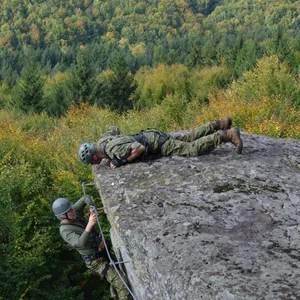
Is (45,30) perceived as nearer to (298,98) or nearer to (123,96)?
(123,96)

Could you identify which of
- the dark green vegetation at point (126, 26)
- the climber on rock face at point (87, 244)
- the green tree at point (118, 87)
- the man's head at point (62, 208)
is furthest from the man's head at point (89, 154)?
the dark green vegetation at point (126, 26)

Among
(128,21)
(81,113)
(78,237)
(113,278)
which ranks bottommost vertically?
(128,21)

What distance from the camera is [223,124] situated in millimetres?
6078

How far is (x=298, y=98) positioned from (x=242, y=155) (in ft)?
31.2

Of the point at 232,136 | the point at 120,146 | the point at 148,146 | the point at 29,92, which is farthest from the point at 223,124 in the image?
the point at 29,92

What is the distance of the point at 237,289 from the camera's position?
2.85 m

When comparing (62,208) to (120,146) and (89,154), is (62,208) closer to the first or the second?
(89,154)

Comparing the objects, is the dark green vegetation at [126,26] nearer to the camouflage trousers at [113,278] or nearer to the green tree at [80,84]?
the green tree at [80,84]

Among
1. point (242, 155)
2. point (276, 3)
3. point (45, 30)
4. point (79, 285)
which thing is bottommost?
point (276, 3)

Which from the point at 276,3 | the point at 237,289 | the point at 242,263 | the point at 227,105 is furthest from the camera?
the point at 276,3

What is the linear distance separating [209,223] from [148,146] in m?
2.23

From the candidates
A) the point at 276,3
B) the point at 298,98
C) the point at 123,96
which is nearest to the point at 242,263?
the point at 298,98

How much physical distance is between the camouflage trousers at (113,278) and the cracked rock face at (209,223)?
625 millimetres

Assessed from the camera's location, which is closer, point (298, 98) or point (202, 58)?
point (298, 98)
